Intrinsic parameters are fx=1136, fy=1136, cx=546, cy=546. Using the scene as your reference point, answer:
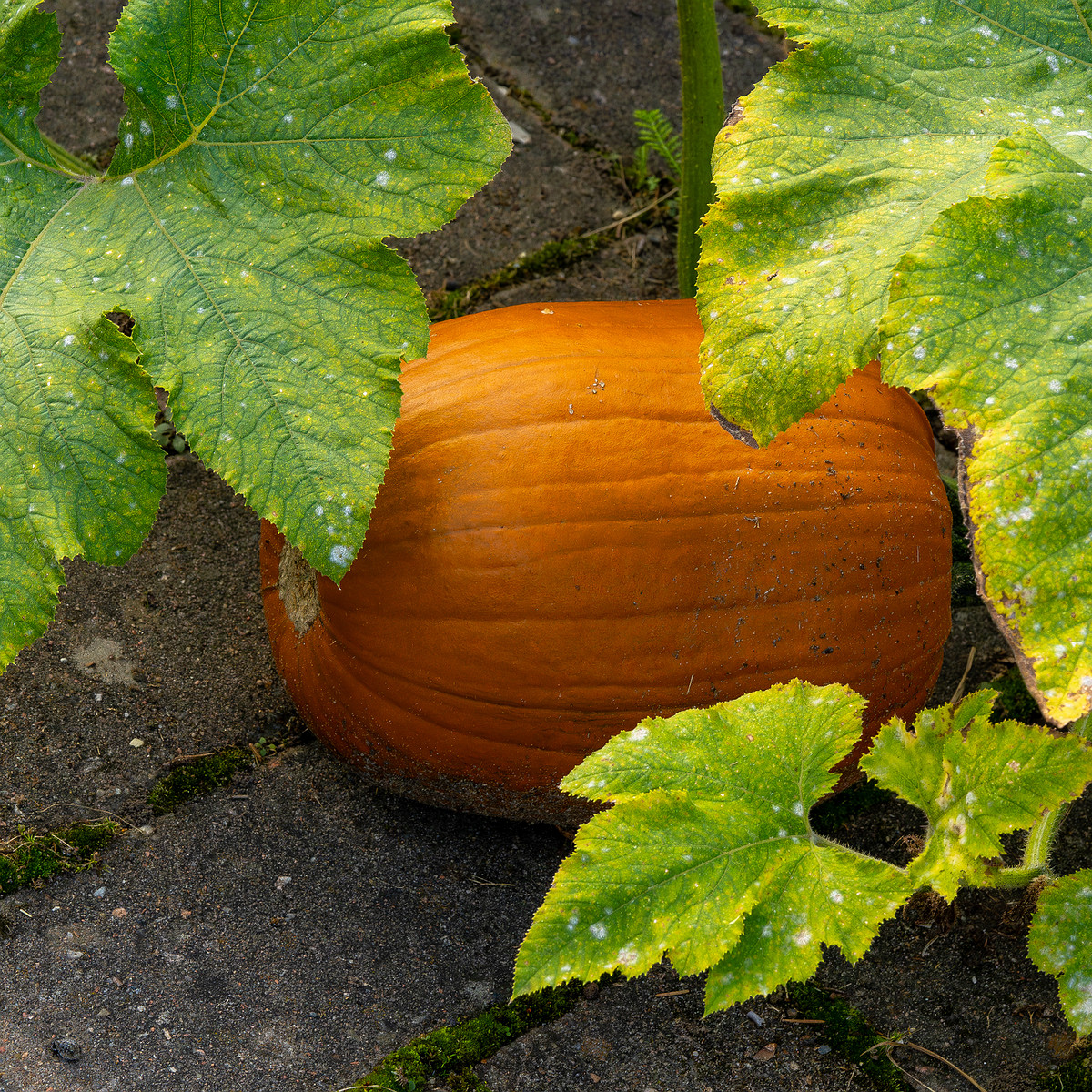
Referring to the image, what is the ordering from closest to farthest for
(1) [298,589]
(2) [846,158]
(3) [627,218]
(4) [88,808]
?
(2) [846,158]
(4) [88,808]
(1) [298,589]
(3) [627,218]

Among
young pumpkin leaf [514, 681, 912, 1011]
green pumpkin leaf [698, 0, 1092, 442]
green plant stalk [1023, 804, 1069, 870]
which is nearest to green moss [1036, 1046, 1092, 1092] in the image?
green plant stalk [1023, 804, 1069, 870]

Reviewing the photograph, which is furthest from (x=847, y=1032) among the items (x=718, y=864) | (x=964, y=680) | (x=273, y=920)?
(x=273, y=920)

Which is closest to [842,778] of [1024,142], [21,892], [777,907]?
[777,907]

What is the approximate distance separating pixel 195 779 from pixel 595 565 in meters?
0.84

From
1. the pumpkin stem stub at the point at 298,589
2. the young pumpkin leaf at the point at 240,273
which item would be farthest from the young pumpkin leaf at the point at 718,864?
the pumpkin stem stub at the point at 298,589

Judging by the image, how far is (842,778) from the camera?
1.97 meters

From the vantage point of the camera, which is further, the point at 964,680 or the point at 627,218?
the point at 627,218

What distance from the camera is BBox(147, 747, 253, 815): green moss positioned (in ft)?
6.55

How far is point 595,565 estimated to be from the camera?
1.79 meters

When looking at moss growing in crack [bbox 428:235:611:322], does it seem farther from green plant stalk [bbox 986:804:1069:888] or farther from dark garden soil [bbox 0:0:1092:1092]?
green plant stalk [bbox 986:804:1069:888]

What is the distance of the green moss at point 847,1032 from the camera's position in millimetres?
1709

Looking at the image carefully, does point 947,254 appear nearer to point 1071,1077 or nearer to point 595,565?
point 595,565

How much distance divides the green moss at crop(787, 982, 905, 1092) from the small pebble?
1.08 meters

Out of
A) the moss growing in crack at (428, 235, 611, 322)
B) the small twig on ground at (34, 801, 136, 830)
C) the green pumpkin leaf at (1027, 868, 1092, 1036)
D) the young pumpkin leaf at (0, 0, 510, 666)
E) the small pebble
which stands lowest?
the green pumpkin leaf at (1027, 868, 1092, 1036)
